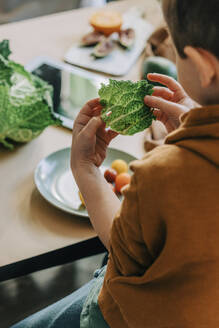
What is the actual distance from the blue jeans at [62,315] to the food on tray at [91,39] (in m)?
1.16

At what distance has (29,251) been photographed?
1106 millimetres

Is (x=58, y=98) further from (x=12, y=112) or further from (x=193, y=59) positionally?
(x=193, y=59)

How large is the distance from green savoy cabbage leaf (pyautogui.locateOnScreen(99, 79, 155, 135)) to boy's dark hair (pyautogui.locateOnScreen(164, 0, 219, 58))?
1.04 feet

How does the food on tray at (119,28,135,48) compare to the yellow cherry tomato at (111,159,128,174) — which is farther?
the food on tray at (119,28,135,48)

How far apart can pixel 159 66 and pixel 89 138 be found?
0.79 m

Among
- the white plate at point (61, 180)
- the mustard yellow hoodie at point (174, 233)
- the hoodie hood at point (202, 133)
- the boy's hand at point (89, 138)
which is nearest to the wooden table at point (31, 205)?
the white plate at point (61, 180)

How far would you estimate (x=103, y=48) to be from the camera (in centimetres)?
191

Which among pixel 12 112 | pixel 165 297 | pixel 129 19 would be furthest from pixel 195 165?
pixel 129 19

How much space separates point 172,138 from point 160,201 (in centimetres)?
10

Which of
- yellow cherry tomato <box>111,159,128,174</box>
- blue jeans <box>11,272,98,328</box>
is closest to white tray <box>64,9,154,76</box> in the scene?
yellow cherry tomato <box>111,159,128,174</box>

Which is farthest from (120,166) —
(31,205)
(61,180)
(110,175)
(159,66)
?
(159,66)

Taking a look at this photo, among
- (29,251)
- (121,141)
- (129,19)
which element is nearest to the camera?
(29,251)

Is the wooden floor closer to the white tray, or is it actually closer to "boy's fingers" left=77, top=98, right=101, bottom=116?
the white tray

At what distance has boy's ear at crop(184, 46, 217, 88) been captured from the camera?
2.12ft
